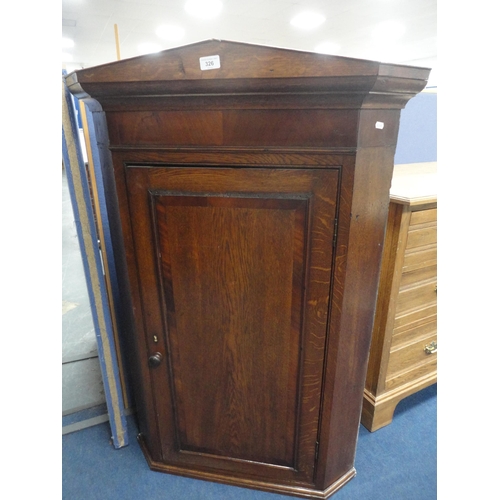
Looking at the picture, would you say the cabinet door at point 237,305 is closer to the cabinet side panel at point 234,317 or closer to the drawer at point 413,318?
the cabinet side panel at point 234,317

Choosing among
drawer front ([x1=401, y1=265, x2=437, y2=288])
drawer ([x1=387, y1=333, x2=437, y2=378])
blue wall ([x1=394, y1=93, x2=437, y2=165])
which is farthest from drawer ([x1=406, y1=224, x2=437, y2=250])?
blue wall ([x1=394, y1=93, x2=437, y2=165])

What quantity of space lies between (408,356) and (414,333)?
0.11 meters

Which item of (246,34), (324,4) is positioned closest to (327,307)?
(324,4)

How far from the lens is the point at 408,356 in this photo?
1512 mm

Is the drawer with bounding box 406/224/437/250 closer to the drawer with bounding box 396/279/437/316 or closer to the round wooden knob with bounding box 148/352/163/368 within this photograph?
the drawer with bounding box 396/279/437/316

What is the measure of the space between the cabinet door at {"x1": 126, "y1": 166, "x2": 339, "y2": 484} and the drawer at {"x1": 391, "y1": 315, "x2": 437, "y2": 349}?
1.70ft

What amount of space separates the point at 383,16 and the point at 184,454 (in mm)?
6152

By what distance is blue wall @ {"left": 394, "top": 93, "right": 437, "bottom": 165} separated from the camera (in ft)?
6.27

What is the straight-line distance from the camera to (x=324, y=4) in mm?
4777

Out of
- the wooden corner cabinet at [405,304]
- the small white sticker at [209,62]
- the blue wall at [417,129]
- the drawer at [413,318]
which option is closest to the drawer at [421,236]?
the wooden corner cabinet at [405,304]

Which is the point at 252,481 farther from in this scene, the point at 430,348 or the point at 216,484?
the point at 430,348

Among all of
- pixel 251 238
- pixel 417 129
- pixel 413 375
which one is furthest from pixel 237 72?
pixel 417 129

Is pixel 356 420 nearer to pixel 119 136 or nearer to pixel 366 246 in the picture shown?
pixel 366 246

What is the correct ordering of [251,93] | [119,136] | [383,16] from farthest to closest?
1. [383,16]
2. [119,136]
3. [251,93]
